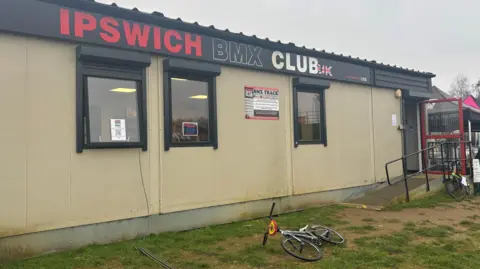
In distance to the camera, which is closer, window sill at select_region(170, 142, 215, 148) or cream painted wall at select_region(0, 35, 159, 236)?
cream painted wall at select_region(0, 35, 159, 236)

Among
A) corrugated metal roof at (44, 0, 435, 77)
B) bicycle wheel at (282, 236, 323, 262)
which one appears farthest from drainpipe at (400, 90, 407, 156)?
bicycle wheel at (282, 236, 323, 262)

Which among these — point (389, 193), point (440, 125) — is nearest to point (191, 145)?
point (389, 193)

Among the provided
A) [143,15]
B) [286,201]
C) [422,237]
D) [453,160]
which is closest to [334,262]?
[422,237]

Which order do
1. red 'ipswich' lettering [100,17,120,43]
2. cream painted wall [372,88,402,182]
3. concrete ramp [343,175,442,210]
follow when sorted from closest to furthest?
red 'ipswich' lettering [100,17,120,43], concrete ramp [343,175,442,210], cream painted wall [372,88,402,182]

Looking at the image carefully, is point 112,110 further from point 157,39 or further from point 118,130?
point 157,39

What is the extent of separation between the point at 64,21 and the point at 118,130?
63.2 inches

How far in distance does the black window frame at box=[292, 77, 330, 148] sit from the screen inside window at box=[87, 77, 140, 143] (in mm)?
3361

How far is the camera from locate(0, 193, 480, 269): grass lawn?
481 centimetres

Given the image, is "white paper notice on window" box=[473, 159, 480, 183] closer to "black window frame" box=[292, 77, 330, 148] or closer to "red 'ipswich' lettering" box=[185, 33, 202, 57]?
"black window frame" box=[292, 77, 330, 148]

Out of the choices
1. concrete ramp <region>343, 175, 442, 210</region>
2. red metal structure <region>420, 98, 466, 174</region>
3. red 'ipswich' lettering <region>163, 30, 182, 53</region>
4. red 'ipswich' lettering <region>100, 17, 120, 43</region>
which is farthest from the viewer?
red metal structure <region>420, 98, 466, 174</region>

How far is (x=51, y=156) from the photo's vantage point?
5250 millimetres

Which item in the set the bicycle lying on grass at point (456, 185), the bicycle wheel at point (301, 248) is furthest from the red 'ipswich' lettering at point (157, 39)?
the bicycle lying on grass at point (456, 185)

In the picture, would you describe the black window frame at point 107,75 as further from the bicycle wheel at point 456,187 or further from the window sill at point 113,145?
the bicycle wheel at point 456,187

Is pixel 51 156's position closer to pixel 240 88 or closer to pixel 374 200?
pixel 240 88
